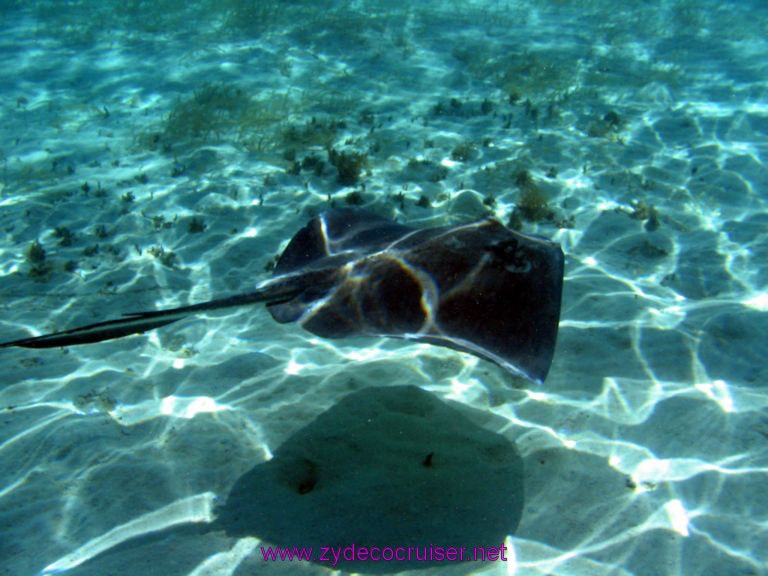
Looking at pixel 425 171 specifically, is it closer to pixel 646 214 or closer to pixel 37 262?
pixel 646 214

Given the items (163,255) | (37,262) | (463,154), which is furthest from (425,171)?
(37,262)

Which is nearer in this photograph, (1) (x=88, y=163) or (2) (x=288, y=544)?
(2) (x=288, y=544)

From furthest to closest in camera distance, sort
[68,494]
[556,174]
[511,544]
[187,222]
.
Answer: [556,174]
[187,222]
[68,494]
[511,544]

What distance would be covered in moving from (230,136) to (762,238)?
10.4 m

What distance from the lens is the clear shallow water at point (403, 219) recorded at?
12.1 feet

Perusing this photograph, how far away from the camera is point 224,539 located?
3396 mm

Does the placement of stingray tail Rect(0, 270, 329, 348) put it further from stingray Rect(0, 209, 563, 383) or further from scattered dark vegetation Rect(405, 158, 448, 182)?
scattered dark vegetation Rect(405, 158, 448, 182)

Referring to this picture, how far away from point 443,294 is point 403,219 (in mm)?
4222

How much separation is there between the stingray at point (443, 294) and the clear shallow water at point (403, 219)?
1338 millimetres

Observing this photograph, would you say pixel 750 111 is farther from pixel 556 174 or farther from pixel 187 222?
pixel 187 222

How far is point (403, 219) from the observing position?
7.71 m

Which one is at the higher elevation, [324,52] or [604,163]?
[324,52]

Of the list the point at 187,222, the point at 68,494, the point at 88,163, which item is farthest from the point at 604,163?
the point at 88,163

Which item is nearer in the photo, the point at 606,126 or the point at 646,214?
the point at 646,214
